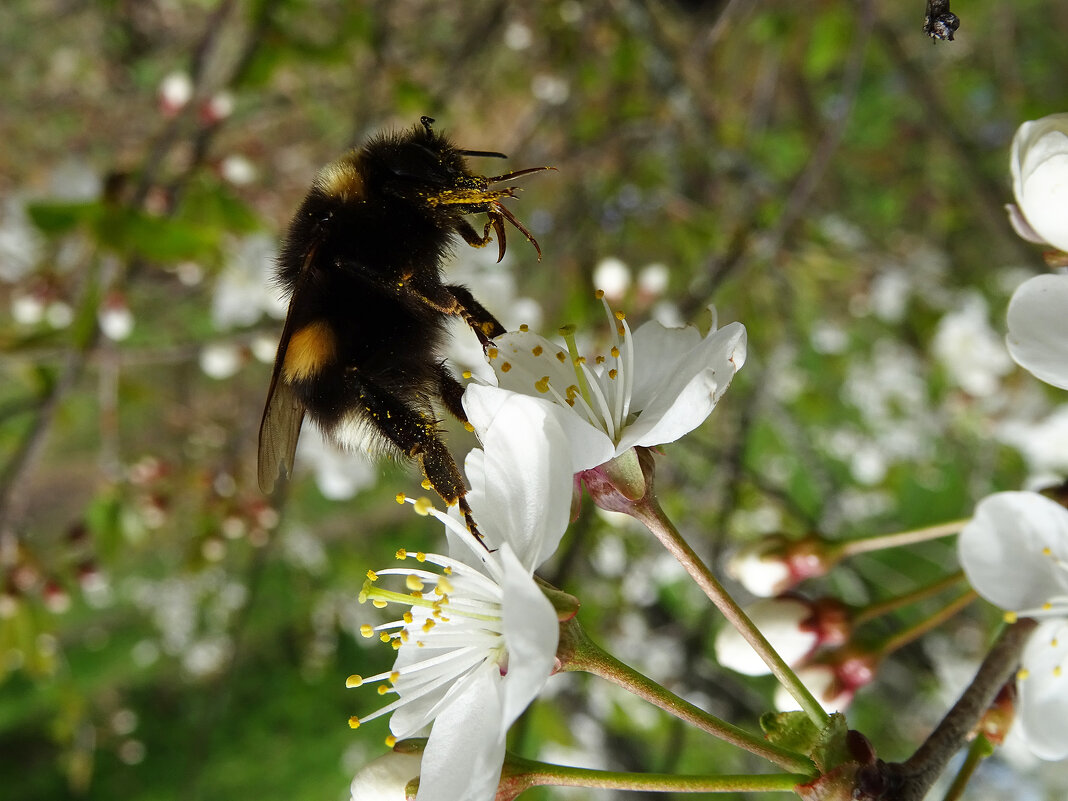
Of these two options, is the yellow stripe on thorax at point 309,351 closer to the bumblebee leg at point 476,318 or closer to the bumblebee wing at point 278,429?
the bumblebee wing at point 278,429

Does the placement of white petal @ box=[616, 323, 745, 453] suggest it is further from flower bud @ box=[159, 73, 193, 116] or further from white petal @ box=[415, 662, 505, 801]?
flower bud @ box=[159, 73, 193, 116]

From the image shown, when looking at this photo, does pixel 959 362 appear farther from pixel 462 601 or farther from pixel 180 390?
pixel 180 390

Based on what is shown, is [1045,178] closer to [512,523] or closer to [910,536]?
[910,536]

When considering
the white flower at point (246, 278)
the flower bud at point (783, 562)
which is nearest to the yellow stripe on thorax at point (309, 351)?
the flower bud at point (783, 562)

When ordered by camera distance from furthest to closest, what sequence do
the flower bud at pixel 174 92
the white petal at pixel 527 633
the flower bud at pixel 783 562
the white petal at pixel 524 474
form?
the flower bud at pixel 174 92 < the flower bud at pixel 783 562 < the white petal at pixel 524 474 < the white petal at pixel 527 633

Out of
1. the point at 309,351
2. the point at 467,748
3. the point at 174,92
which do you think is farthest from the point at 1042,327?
the point at 174,92

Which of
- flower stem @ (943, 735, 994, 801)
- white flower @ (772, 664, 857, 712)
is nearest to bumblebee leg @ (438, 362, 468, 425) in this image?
white flower @ (772, 664, 857, 712)
